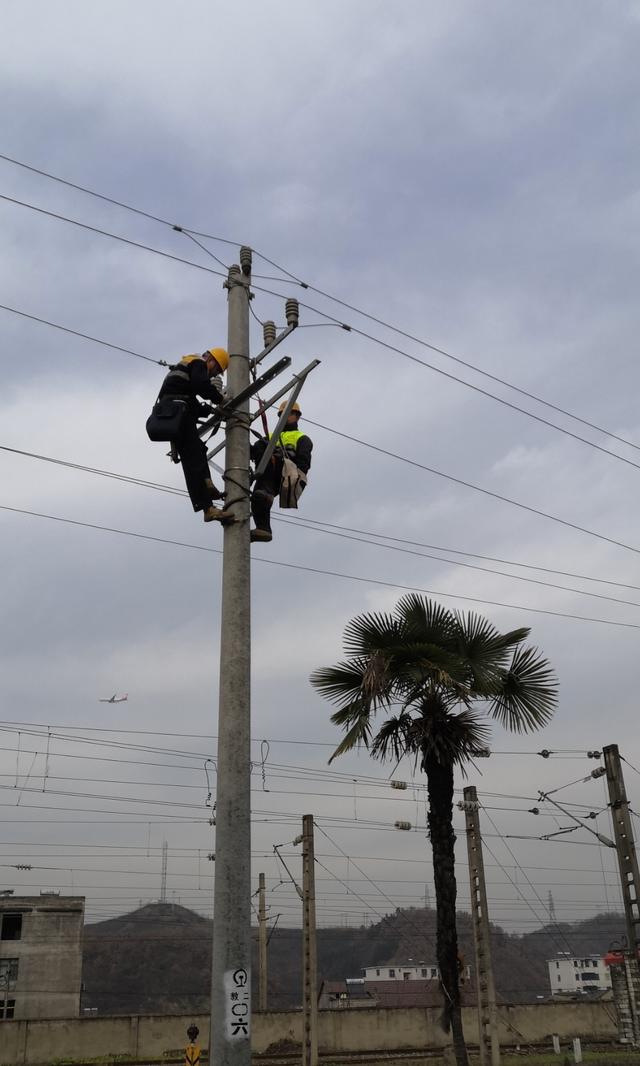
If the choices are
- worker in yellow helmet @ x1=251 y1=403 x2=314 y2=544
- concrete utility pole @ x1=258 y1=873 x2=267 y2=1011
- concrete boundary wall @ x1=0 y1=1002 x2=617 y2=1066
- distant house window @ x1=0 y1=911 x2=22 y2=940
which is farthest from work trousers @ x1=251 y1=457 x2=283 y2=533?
distant house window @ x1=0 y1=911 x2=22 y2=940

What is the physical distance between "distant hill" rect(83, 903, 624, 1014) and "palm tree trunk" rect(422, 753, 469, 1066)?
106377mm

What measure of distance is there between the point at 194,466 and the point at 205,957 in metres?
148

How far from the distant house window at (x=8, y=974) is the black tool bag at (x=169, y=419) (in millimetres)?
57754

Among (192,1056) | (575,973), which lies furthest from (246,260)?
(575,973)

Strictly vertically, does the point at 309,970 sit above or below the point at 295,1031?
above

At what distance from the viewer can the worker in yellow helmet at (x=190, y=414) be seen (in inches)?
316

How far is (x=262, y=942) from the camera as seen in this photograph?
4300cm

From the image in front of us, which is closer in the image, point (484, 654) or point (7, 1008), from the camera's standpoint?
point (484, 654)

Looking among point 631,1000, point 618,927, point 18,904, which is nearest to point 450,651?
point 631,1000

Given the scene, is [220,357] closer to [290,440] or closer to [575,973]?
[290,440]

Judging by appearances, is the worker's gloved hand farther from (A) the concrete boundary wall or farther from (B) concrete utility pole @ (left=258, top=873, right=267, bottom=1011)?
(B) concrete utility pole @ (left=258, top=873, right=267, bottom=1011)

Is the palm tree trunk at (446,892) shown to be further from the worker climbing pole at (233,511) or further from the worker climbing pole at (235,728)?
the worker climbing pole at (235,728)

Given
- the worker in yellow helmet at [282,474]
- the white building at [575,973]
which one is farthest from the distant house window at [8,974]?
the white building at [575,973]

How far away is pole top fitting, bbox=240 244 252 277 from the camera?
815 cm
